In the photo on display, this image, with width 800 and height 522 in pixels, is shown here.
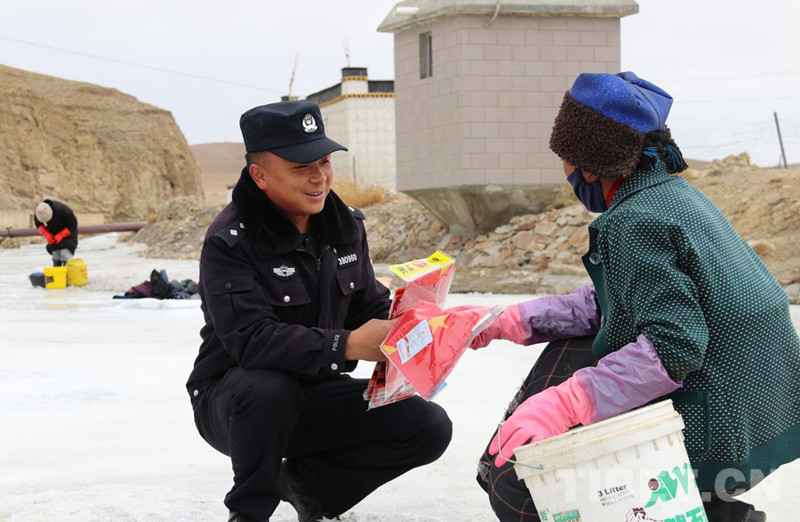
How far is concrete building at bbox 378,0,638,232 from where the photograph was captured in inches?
444

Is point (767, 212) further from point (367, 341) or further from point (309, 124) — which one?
point (367, 341)

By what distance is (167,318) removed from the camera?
291 inches

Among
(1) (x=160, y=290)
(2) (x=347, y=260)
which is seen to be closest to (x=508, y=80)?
(1) (x=160, y=290)

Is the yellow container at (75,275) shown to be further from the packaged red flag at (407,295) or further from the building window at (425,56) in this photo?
the packaged red flag at (407,295)

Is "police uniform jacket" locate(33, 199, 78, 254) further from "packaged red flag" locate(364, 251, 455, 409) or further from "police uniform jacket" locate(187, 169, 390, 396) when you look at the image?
"packaged red flag" locate(364, 251, 455, 409)

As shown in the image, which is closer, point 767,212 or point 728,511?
point 728,511

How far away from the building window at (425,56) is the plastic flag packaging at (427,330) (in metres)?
9.96

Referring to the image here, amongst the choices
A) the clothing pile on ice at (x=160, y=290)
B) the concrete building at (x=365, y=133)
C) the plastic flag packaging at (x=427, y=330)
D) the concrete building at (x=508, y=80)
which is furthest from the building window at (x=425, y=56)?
the concrete building at (x=365, y=133)

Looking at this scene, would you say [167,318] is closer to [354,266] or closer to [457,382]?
[457,382]

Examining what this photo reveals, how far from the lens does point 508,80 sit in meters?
11.4

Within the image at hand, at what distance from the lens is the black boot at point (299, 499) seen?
99.2 inches

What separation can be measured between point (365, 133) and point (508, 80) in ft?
38.3

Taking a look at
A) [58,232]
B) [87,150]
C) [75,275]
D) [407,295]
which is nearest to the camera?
[407,295]

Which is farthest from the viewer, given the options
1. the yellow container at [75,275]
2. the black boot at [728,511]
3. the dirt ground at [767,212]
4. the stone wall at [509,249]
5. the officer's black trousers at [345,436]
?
the yellow container at [75,275]
